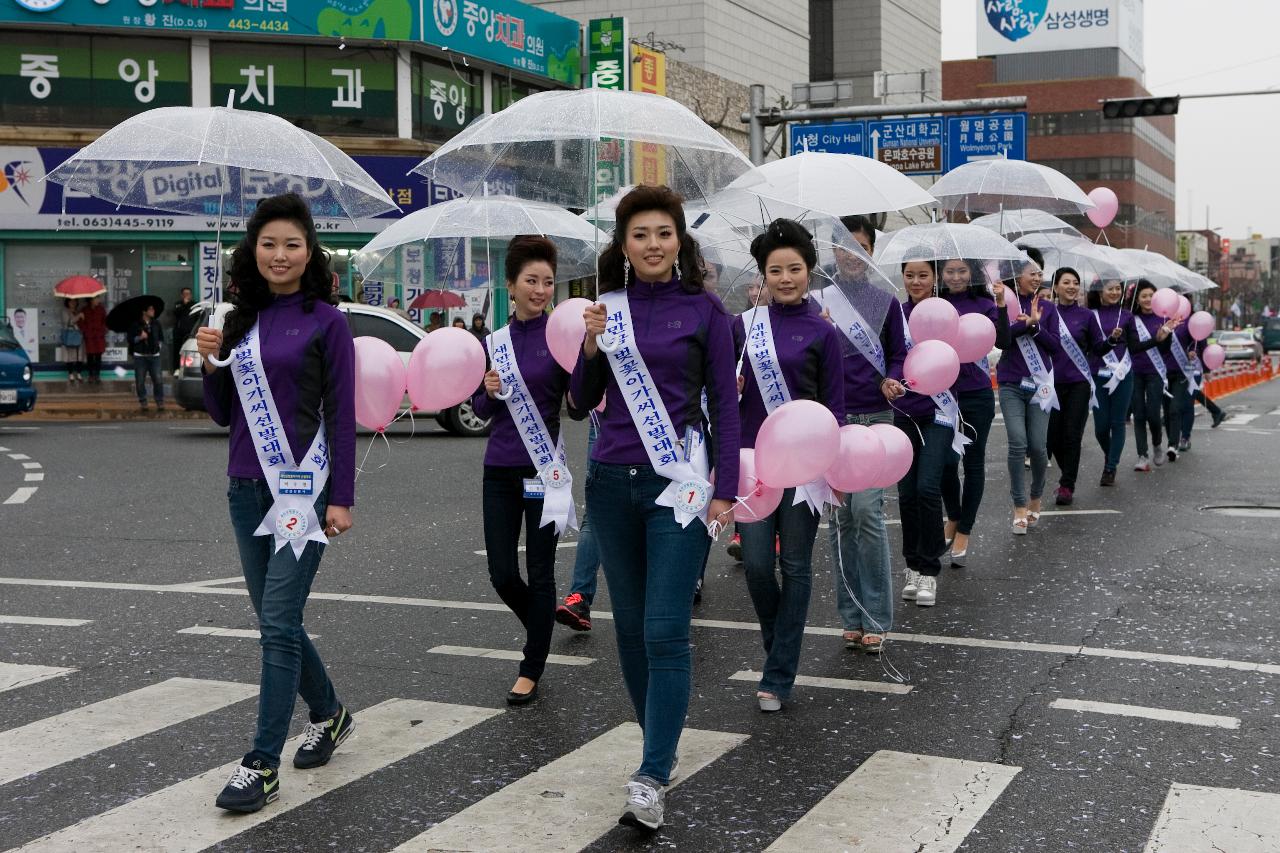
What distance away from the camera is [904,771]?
4668 mm

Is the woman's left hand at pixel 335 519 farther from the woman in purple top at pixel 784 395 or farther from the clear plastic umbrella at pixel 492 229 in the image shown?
the clear plastic umbrella at pixel 492 229

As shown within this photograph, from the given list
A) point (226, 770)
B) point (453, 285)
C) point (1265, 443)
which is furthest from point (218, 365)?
point (1265, 443)

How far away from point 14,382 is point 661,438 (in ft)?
52.9

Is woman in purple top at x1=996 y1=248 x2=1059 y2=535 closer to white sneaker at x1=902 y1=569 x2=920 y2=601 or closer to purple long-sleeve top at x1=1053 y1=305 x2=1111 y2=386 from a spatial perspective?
purple long-sleeve top at x1=1053 y1=305 x2=1111 y2=386

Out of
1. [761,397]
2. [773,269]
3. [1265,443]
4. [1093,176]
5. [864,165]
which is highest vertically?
[1093,176]

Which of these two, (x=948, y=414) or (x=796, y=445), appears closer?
(x=796, y=445)

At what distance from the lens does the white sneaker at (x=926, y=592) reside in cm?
744

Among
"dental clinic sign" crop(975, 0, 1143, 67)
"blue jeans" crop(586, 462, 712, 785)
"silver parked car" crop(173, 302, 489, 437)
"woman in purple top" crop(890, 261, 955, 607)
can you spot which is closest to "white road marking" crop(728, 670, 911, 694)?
"blue jeans" crop(586, 462, 712, 785)

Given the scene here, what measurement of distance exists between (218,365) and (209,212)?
1612mm

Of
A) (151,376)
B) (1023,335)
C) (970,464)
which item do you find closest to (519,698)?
(970,464)

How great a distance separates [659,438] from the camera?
13.9ft

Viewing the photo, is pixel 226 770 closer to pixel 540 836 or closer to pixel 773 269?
pixel 540 836

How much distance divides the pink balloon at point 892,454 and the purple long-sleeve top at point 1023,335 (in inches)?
149

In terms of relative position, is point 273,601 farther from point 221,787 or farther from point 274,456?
point 221,787
